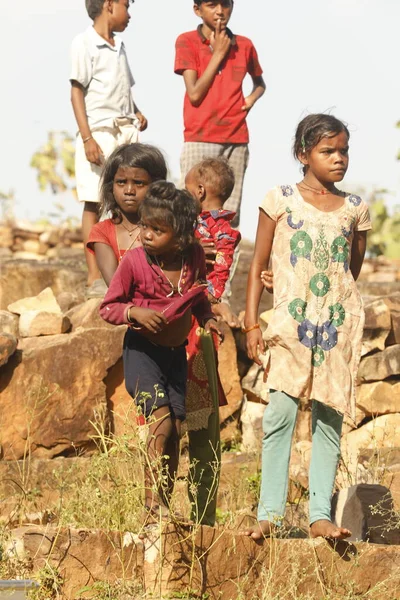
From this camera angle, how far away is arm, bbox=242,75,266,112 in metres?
7.40

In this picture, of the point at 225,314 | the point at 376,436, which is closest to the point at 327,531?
the point at 225,314

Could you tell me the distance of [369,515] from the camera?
16.7ft

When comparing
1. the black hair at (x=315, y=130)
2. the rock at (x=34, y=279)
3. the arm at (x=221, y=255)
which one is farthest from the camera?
the rock at (x=34, y=279)

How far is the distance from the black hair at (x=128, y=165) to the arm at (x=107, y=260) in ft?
0.57

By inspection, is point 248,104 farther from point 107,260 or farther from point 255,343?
point 255,343

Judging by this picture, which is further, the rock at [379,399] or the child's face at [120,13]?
the child's face at [120,13]

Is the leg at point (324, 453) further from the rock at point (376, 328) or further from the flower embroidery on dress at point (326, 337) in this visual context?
the rock at point (376, 328)

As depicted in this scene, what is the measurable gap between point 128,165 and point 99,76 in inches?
103

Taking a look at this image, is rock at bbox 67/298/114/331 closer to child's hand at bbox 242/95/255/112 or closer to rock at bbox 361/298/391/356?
child's hand at bbox 242/95/255/112

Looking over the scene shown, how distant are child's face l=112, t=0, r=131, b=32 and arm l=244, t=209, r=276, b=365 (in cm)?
329

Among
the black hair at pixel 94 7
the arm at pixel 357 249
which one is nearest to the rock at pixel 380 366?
the arm at pixel 357 249

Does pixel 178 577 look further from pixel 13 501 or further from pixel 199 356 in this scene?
pixel 13 501

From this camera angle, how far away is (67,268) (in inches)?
361

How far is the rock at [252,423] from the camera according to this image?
7.05m
